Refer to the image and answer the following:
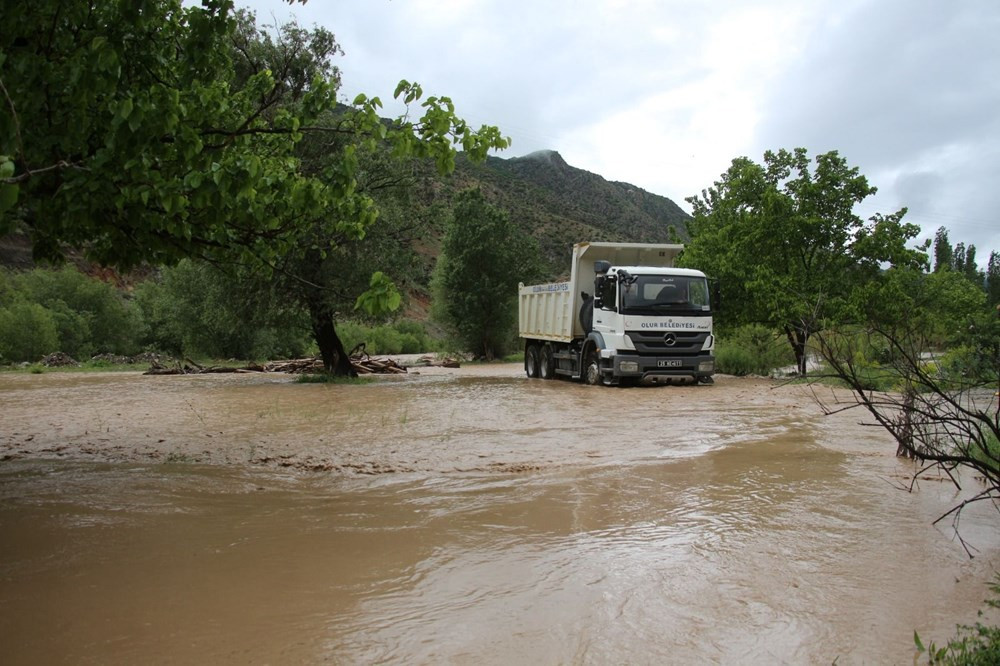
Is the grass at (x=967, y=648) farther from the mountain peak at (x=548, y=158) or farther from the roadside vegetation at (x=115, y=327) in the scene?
the mountain peak at (x=548, y=158)

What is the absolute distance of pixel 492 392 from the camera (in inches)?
660

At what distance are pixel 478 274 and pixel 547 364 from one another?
15967mm

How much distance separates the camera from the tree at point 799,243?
18.6m

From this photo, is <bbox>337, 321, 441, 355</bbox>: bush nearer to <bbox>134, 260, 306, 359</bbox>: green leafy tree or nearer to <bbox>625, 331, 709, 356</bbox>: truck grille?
<bbox>134, 260, 306, 359</bbox>: green leafy tree

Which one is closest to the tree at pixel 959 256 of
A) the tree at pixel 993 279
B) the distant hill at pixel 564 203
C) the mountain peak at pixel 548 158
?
the tree at pixel 993 279

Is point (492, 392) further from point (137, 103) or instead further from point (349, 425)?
point (137, 103)

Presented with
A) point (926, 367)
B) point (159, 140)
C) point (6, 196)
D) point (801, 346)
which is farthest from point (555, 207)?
point (6, 196)

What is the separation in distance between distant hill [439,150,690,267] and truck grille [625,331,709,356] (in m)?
31.1

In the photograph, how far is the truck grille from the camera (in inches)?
631

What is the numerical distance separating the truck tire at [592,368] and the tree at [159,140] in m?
10.9

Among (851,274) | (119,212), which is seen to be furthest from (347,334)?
(119,212)

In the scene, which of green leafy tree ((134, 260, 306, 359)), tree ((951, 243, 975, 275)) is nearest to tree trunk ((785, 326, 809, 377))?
green leafy tree ((134, 260, 306, 359))

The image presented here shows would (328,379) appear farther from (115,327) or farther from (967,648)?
(115,327)

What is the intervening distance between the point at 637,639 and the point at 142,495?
4733 mm
